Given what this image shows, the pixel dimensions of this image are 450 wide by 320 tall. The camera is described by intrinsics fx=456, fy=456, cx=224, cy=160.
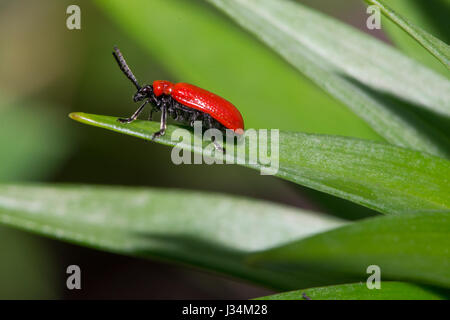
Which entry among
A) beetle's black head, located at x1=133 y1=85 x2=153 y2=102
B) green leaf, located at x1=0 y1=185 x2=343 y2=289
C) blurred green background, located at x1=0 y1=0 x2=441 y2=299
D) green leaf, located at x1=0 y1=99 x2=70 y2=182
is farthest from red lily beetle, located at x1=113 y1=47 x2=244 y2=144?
green leaf, located at x1=0 y1=99 x2=70 y2=182

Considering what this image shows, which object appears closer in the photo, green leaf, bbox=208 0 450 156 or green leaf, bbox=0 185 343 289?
green leaf, bbox=208 0 450 156

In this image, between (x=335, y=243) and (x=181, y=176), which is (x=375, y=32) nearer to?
(x=181, y=176)

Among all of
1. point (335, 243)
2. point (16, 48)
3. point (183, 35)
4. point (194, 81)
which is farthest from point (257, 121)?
point (16, 48)

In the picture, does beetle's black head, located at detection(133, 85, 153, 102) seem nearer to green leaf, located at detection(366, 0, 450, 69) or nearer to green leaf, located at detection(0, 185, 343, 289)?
green leaf, located at detection(0, 185, 343, 289)

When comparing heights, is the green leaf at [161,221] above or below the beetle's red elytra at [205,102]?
below

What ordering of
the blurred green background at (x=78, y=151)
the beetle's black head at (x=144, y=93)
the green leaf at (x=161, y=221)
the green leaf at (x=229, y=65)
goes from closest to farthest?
the green leaf at (x=161, y=221) < the green leaf at (x=229, y=65) < the beetle's black head at (x=144, y=93) < the blurred green background at (x=78, y=151)

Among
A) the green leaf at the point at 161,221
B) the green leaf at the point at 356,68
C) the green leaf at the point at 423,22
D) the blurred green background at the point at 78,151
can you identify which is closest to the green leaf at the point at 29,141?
the blurred green background at the point at 78,151

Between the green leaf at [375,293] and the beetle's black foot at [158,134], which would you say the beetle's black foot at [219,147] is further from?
the green leaf at [375,293]
